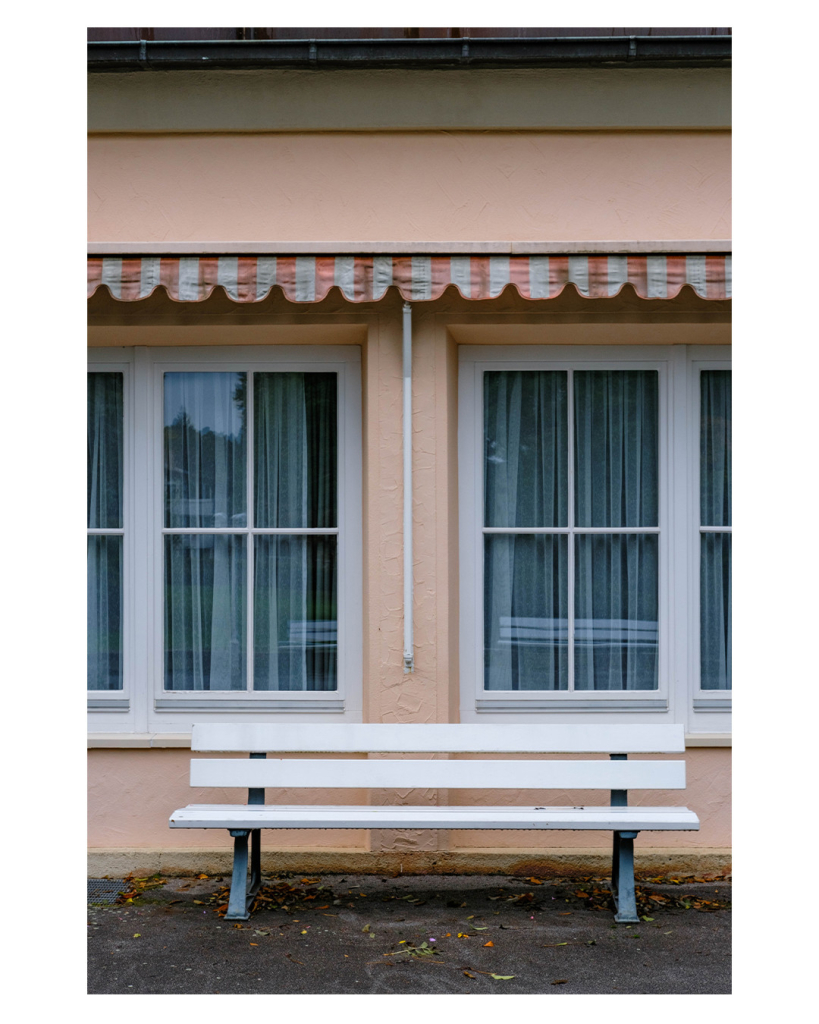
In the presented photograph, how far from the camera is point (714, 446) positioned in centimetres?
595

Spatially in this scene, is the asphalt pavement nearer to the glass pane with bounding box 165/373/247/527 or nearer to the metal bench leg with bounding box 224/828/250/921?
the metal bench leg with bounding box 224/828/250/921

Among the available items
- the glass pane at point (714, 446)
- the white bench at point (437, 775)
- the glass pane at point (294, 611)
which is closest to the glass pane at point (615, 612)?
the glass pane at point (714, 446)

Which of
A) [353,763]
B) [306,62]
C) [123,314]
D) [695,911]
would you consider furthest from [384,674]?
[306,62]

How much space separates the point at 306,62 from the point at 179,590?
3.20 meters

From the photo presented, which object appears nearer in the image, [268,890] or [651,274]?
[651,274]

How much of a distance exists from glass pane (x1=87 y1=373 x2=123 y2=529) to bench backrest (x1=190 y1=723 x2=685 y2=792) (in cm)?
159

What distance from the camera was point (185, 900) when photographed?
17.2 feet

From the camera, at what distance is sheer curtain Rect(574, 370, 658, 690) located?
5.95 m

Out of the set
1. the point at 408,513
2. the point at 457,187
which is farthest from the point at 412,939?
the point at 457,187

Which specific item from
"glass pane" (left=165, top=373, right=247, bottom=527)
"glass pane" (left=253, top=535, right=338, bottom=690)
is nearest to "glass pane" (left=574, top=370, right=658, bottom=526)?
"glass pane" (left=253, top=535, right=338, bottom=690)

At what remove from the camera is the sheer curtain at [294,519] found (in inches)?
235

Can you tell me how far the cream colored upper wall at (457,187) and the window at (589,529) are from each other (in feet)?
2.50

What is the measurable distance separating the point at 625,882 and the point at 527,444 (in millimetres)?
2564

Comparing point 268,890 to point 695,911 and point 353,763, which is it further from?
point 695,911
